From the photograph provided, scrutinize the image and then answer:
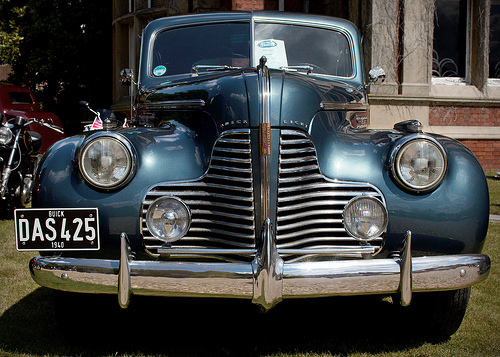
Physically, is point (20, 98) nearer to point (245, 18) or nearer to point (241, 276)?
point (245, 18)

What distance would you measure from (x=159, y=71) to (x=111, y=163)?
126 centimetres

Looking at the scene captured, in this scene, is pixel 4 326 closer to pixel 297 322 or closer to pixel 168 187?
pixel 168 187

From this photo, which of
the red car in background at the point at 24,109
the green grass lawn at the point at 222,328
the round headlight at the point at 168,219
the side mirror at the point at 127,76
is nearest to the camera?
the round headlight at the point at 168,219

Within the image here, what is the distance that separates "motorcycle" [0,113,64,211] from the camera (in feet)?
16.3

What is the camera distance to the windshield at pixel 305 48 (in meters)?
3.07

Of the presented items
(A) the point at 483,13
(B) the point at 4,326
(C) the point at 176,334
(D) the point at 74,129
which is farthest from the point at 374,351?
(D) the point at 74,129

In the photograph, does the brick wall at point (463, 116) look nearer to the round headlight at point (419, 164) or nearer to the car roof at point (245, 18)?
the car roof at point (245, 18)

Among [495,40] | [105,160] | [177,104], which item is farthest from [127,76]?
[495,40]

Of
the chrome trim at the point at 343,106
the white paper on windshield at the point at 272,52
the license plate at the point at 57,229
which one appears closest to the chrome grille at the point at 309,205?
the chrome trim at the point at 343,106

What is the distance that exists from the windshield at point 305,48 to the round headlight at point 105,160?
129 cm

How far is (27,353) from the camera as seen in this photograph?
214 cm

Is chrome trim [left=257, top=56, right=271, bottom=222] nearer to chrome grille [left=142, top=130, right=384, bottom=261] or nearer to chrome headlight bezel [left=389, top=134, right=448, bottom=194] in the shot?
chrome grille [left=142, top=130, right=384, bottom=261]

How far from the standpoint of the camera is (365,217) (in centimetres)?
199

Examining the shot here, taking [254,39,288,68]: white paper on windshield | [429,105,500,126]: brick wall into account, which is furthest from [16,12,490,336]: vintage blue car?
[429,105,500,126]: brick wall
